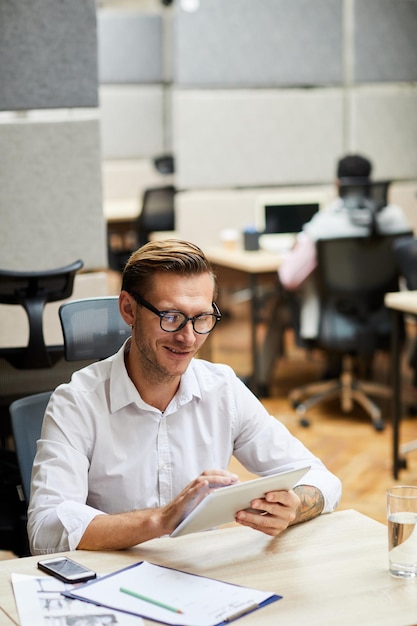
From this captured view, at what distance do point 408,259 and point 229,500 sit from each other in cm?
299

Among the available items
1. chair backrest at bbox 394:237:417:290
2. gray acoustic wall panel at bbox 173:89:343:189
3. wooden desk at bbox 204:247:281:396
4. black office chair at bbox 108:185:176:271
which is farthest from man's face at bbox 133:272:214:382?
black office chair at bbox 108:185:176:271

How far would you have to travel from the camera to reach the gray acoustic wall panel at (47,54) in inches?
143

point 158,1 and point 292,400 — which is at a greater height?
point 158,1

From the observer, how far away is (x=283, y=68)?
238 inches

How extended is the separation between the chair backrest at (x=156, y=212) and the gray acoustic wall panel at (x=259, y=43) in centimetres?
144

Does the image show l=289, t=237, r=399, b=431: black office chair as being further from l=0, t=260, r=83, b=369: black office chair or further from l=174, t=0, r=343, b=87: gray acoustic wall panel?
l=0, t=260, r=83, b=369: black office chair

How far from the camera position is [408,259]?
4496 mm

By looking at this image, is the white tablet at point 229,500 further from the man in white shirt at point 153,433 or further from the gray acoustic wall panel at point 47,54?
the gray acoustic wall panel at point 47,54

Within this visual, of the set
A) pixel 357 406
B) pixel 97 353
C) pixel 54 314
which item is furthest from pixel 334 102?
pixel 97 353

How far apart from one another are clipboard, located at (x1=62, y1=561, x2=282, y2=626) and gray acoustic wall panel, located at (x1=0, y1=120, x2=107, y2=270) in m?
2.25

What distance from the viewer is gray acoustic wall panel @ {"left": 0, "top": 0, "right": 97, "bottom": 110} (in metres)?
3.63

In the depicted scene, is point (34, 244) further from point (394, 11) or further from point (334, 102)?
point (394, 11)

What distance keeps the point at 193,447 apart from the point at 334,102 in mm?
4519

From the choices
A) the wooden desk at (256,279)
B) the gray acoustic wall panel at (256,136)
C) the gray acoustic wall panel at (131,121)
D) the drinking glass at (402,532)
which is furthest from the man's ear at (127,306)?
the gray acoustic wall panel at (131,121)
